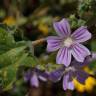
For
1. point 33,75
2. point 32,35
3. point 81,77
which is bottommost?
point 32,35

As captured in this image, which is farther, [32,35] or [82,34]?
[32,35]

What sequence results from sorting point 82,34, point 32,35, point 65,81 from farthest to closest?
point 32,35
point 65,81
point 82,34

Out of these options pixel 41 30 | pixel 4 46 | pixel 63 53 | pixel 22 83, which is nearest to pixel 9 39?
pixel 4 46

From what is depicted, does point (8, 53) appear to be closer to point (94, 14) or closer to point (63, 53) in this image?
point (63, 53)

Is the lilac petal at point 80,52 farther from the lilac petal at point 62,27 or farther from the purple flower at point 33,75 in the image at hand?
the purple flower at point 33,75

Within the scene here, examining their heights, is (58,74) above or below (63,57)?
below

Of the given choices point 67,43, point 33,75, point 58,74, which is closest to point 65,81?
point 58,74

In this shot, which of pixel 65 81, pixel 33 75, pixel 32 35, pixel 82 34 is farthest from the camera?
pixel 32 35

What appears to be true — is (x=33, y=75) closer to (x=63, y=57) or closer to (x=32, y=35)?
(x=63, y=57)
